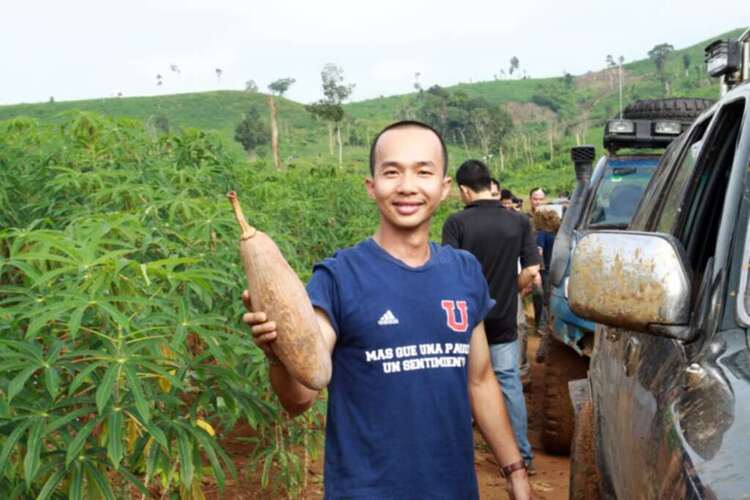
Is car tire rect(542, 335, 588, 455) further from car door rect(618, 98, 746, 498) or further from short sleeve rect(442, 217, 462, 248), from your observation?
car door rect(618, 98, 746, 498)

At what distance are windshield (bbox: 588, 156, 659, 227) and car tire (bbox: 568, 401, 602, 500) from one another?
300cm

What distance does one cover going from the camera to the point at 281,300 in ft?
5.72

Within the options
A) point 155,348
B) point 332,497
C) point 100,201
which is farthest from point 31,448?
point 100,201

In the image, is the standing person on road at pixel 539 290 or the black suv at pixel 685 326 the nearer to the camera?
the black suv at pixel 685 326

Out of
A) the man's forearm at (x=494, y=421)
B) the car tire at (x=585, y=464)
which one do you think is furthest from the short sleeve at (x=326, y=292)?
the car tire at (x=585, y=464)

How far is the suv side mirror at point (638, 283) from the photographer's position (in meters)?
1.76

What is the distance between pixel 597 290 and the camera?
188cm

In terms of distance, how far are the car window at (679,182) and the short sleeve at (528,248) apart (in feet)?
7.33

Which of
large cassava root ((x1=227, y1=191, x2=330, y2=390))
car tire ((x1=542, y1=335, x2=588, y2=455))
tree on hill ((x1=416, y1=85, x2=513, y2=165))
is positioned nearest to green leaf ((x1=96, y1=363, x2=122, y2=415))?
large cassava root ((x1=227, y1=191, x2=330, y2=390))

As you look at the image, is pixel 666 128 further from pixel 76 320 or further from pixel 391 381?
pixel 76 320

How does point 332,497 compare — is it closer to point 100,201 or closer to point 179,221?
point 179,221

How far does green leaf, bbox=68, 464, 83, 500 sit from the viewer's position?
7.94ft

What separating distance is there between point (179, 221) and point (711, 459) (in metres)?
3.31

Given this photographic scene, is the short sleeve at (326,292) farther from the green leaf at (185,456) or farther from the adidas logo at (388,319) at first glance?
the green leaf at (185,456)
